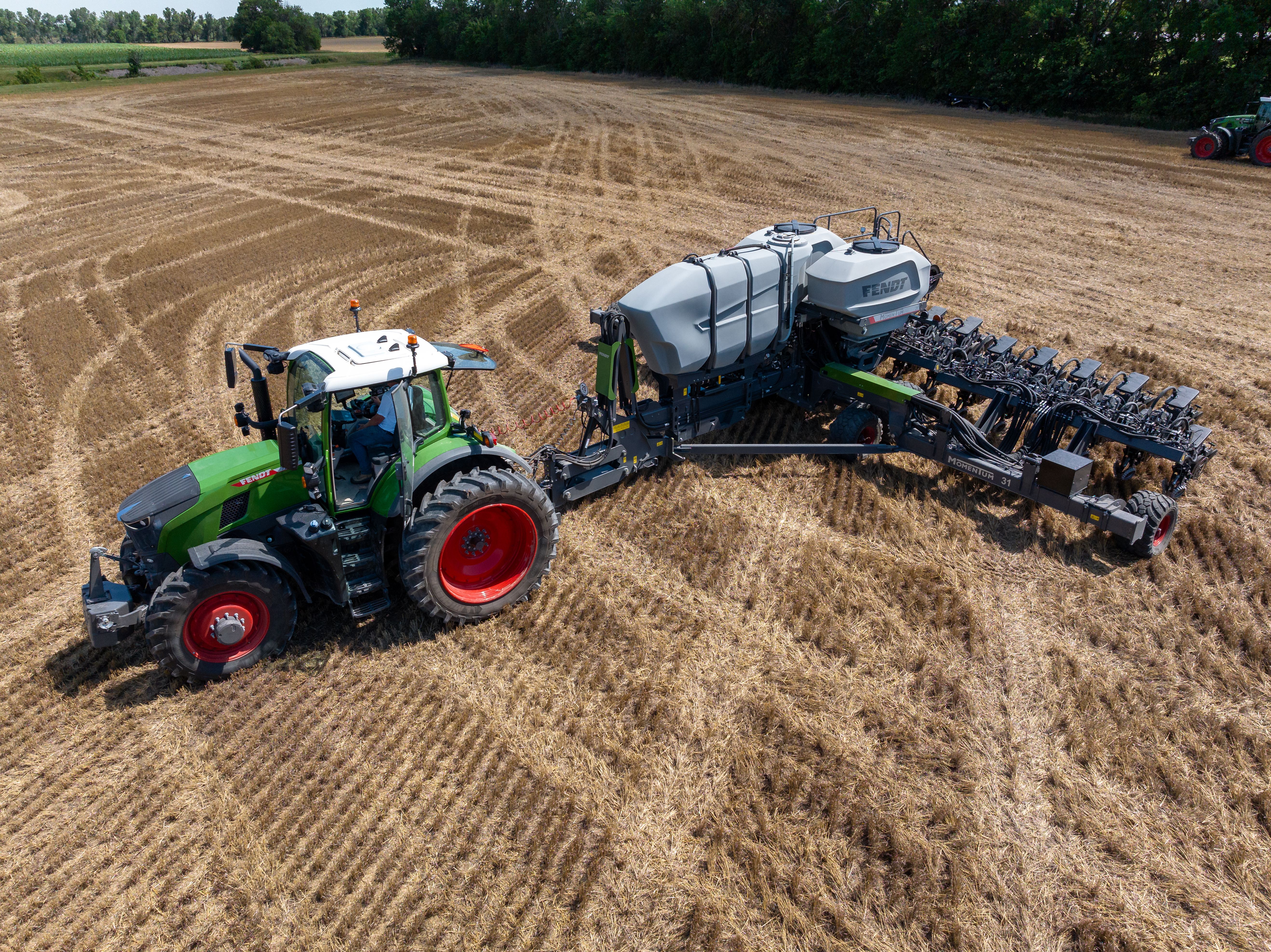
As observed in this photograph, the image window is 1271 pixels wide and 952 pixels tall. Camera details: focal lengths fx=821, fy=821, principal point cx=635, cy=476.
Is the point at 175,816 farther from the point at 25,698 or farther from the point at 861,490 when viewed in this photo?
the point at 861,490

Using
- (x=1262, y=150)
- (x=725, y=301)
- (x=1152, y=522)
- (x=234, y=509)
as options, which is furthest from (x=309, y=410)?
(x=1262, y=150)

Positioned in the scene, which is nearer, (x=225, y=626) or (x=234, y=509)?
(x=225, y=626)

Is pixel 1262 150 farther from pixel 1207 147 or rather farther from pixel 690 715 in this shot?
pixel 690 715

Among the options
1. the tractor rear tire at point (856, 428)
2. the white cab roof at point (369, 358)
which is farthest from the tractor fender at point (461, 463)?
the tractor rear tire at point (856, 428)

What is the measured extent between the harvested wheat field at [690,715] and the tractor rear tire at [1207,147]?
11.2 metres

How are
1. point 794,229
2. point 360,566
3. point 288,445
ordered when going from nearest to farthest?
point 288,445
point 360,566
point 794,229

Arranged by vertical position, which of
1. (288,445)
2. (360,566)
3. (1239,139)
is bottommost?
(360,566)

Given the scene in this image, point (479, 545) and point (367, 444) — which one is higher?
point (367, 444)

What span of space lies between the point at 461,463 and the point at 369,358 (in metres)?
1.04

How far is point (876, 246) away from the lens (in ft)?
28.6

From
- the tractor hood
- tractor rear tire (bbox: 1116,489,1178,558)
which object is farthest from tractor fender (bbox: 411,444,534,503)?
tractor rear tire (bbox: 1116,489,1178,558)

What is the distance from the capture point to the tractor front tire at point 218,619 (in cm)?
544

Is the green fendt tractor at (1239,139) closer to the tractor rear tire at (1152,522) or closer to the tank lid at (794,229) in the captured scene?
the tank lid at (794,229)

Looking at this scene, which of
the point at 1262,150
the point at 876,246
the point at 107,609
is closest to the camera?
the point at 107,609
